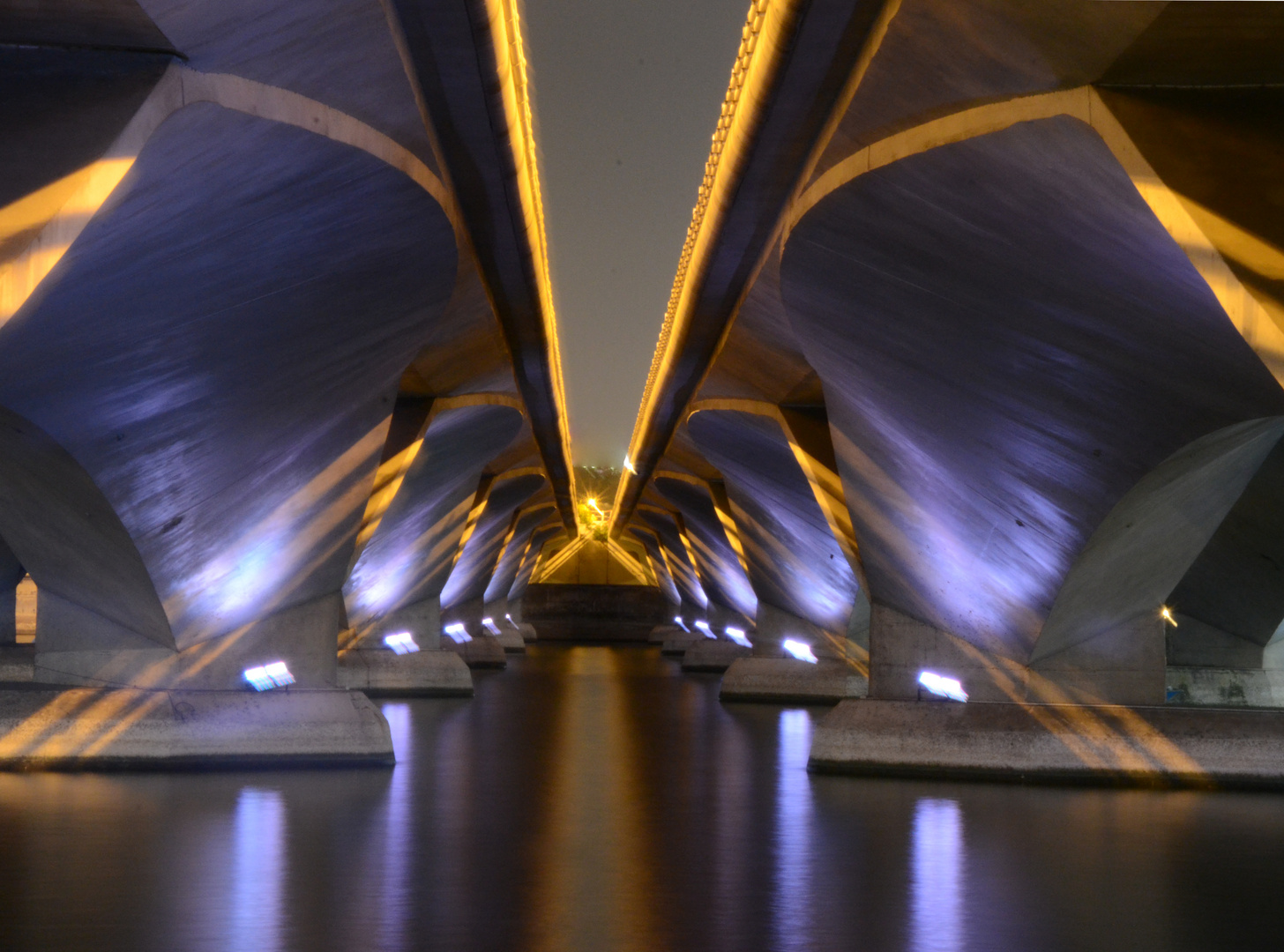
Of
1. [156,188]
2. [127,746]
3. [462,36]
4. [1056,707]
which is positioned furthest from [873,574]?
[156,188]

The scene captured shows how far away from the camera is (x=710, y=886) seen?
10.3 meters

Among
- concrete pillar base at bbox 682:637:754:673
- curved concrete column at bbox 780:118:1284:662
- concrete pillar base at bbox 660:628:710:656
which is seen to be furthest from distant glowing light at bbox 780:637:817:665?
concrete pillar base at bbox 660:628:710:656

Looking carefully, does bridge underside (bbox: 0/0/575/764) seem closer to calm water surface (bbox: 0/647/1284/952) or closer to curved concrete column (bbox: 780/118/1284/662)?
calm water surface (bbox: 0/647/1284/952)

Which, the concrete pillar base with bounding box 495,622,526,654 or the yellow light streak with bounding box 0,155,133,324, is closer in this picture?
the yellow light streak with bounding box 0,155,133,324

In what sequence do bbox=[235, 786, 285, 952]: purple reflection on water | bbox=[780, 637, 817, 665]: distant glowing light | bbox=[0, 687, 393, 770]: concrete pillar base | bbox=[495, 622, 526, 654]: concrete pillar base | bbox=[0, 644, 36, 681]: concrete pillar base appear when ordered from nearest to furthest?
1. bbox=[235, 786, 285, 952]: purple reflection on water
2. bbox=[0, 687, 393, 770]: concrete pillar base
3. bbox=[0, 644, 36, 681]: concrete pillar base
4. bbox=[780, 637, 817, 665]: distant glowing light
5. bbox=[495, 622, 526, 654]: concrete pillar base

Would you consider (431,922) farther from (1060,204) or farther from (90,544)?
(90,544)

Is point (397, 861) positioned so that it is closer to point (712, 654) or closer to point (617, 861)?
point (617, 861)

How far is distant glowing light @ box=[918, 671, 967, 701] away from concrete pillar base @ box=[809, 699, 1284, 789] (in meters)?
1.90

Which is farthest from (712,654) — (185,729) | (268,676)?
(185,729)

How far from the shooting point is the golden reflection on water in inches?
343

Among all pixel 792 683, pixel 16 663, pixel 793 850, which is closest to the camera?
pixel 793 850

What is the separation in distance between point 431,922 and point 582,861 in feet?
8.45

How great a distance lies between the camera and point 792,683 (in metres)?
33.3

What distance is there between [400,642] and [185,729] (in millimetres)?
21676
